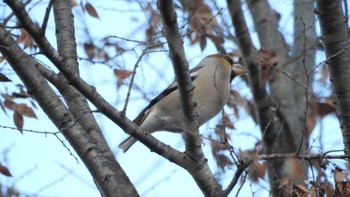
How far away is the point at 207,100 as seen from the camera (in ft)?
19.0

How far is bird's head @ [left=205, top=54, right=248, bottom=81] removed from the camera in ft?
23.0

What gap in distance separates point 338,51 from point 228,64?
354 centimetres

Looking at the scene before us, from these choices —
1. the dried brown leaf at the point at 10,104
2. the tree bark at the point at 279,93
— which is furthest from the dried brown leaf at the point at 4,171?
the tree bark at the point at 279,93

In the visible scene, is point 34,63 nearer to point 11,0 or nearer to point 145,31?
point 11,0

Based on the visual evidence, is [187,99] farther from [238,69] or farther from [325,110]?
[238,69]

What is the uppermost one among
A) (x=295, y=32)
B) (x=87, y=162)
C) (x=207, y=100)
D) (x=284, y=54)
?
(x=295, y=32)

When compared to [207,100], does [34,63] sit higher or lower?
lower

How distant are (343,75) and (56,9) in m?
2.56

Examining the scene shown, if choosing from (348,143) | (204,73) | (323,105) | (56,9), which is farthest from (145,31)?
(348,143)

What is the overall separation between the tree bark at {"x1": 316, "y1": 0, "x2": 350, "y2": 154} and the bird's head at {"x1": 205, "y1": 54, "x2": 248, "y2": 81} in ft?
10.5

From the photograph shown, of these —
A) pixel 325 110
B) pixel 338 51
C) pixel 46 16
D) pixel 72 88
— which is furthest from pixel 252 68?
pixel 46 16

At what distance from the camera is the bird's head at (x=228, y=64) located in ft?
23.0

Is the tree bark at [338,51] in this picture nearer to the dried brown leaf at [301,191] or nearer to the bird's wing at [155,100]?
the dried brown leaf at [301,191]

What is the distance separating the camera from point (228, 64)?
717 centimetres
